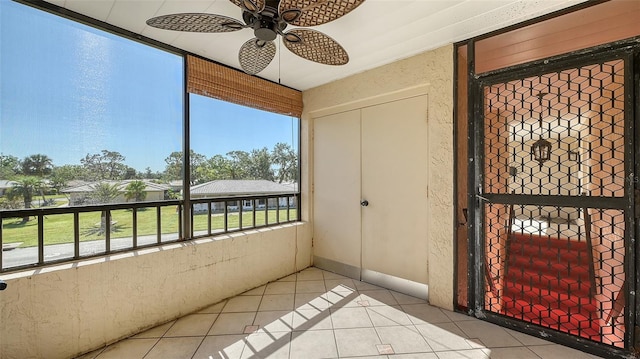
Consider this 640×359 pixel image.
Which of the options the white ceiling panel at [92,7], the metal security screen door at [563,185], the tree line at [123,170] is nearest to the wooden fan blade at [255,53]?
the white ceiling panel at [92,7]

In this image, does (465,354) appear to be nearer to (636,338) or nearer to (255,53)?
(636,338)

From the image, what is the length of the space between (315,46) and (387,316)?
222 cm

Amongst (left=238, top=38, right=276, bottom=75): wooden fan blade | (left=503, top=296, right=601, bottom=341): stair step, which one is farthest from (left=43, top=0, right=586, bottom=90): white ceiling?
(left=503, top=296, right=601, bottom=341): stair step

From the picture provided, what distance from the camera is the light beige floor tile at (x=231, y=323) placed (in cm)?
201

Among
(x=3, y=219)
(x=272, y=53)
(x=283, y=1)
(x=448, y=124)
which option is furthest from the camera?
(x=448, y=124)

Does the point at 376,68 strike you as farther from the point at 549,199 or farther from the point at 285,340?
the point at 285,340

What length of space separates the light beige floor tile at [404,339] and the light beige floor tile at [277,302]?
0.86m

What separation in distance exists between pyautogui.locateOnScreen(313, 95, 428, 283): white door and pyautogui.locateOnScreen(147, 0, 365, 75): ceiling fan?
4.08 ft

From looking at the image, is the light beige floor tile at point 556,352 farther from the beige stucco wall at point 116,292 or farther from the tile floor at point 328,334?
the beige stucco wall at point 116,292

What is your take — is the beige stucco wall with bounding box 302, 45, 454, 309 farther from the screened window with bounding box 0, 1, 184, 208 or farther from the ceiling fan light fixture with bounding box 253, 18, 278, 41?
the screened window with bounding box 0, 1, 184, 208

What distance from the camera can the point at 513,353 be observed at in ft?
5.79

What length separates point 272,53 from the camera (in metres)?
1.78

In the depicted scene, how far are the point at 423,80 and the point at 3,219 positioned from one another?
3.34 metres

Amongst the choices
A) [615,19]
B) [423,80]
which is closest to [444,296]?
[423,80]
